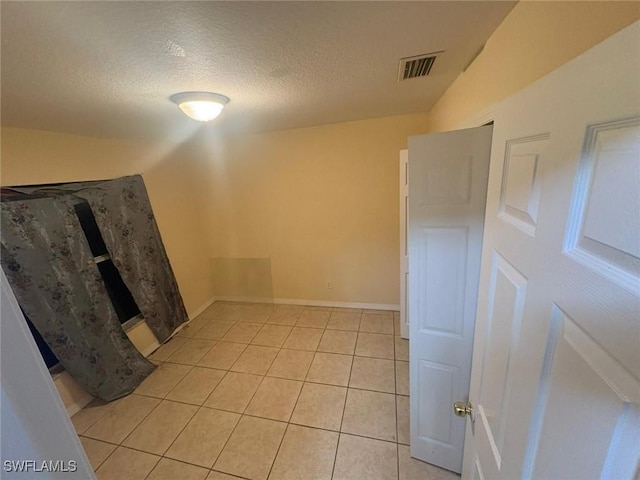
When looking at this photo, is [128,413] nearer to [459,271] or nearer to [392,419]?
[392,419]

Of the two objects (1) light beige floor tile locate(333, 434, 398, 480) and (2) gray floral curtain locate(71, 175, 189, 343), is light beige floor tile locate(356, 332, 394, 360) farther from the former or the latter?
(2) gray floral curtain locate(71, 175, 189, 343)

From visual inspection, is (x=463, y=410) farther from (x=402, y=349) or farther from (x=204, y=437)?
(x=204, y=437)

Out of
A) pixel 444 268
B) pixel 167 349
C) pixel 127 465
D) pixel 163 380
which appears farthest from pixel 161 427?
pixel 444 268

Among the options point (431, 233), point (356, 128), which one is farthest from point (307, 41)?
point (356, 128)

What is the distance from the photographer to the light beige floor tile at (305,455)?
4.96 feet

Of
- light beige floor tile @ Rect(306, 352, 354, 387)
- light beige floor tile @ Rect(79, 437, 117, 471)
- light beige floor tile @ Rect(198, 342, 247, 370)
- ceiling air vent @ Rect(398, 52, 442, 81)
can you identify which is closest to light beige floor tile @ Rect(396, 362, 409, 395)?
light beige floor tile @ Rect(306, 352, 354, 387)

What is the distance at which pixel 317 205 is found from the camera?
312 cm

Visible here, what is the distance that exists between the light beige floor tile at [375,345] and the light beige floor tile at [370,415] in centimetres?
45

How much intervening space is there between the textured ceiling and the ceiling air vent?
5cm

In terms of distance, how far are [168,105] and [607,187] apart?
85.5 inches

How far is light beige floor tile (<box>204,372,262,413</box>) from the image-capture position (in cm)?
202

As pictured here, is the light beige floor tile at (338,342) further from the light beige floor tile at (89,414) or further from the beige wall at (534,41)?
the beige wall at (534,41)

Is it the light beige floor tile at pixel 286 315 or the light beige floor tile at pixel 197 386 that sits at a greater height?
the light beige floor tile at pixel 286 315

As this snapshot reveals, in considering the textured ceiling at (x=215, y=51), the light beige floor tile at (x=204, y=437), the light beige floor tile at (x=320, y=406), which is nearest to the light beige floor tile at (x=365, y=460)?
the light beige floor tile at (x=320, y=406)
